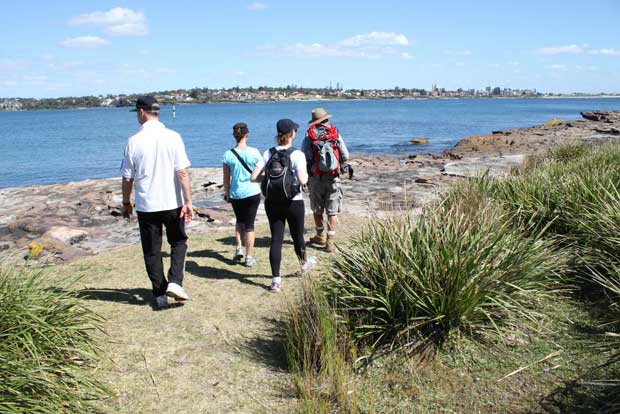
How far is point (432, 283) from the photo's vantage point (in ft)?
14.2

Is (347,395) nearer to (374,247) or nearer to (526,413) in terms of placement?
(526,413)

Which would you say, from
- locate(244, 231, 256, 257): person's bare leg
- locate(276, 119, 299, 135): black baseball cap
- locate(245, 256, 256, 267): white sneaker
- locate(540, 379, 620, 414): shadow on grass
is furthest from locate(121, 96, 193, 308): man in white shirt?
locate(540, 379, 620, 414): shadow on grass

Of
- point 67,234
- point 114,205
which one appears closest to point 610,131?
point 114,205

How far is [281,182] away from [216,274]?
5.94 feet

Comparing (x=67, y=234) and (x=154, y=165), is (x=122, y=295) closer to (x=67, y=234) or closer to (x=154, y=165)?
(x=154, y=165)

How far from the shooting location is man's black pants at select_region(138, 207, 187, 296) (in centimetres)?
535

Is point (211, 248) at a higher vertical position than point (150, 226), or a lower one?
lower

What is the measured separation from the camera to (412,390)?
383 cm

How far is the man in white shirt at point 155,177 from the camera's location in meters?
5.18

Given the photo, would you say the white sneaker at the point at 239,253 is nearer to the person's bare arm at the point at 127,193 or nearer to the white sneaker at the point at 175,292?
the white sneaker at the point at 175,292

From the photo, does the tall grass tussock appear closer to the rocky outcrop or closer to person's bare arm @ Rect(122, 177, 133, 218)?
person's bare arm @ Rect(122, 177, 133, 218)

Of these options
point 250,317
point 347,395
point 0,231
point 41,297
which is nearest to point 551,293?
point 347,395

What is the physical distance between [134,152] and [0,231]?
7.86 m

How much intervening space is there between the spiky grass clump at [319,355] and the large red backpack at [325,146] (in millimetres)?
2817
